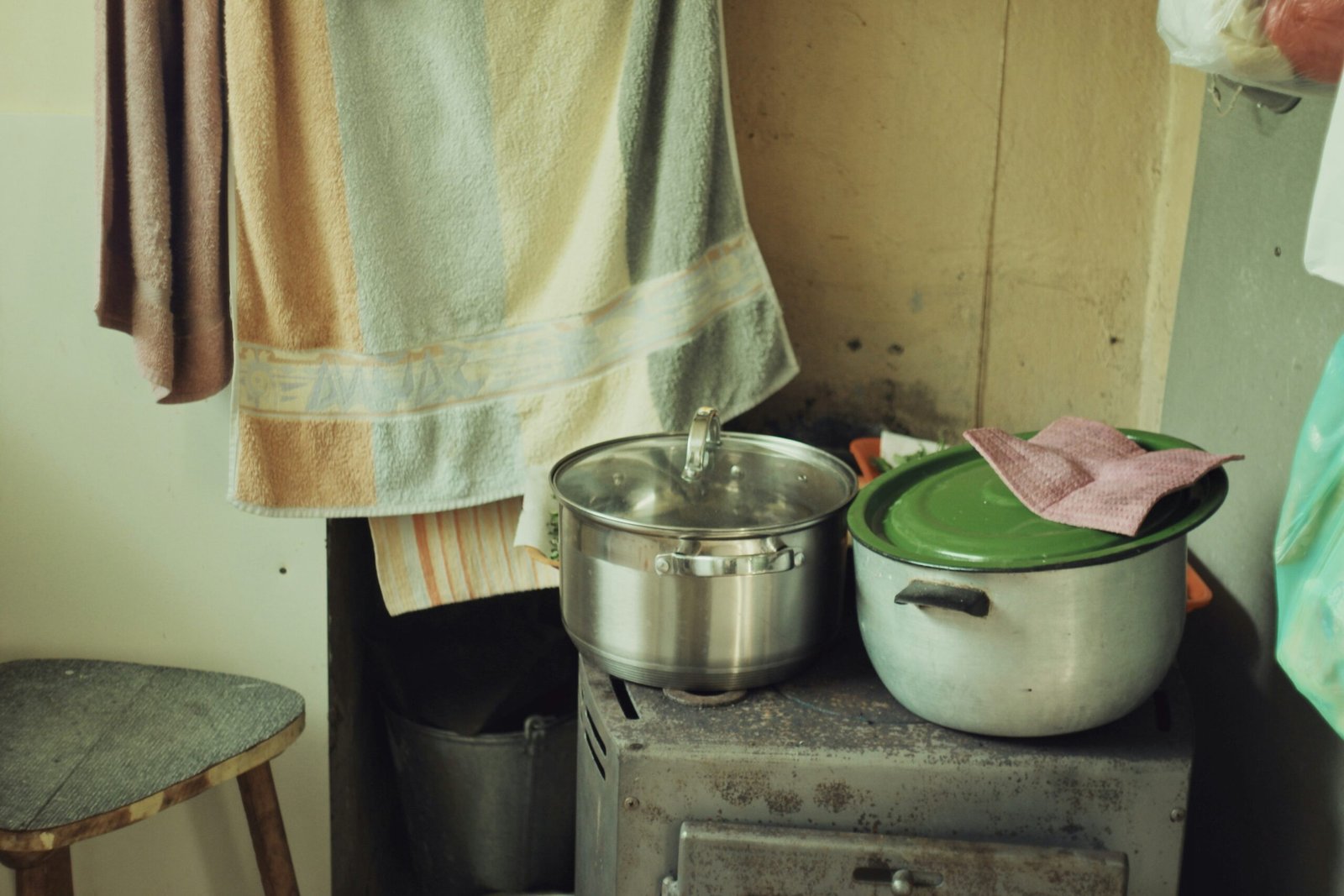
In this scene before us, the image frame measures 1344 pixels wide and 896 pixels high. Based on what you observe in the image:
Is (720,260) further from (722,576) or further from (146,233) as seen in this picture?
(146,233)

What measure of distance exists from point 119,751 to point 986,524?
3.18ft

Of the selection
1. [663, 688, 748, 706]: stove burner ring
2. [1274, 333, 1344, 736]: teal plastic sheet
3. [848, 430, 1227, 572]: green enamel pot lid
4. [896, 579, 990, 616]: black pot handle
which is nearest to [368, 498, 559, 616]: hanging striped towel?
[663, 688, 748, 706]: stove burner ring

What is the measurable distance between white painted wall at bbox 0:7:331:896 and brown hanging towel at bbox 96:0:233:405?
0.32ft

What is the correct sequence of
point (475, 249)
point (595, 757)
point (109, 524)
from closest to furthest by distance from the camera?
point (595, 757) < point (475, 249) < point (109, 524)

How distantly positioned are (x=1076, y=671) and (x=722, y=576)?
0.97ft

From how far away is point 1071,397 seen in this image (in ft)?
4.91

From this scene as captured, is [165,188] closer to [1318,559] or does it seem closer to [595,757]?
[595,757]

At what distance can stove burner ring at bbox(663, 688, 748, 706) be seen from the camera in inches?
40.2

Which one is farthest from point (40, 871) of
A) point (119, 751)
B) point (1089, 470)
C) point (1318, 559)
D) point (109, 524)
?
point (1318, 559)

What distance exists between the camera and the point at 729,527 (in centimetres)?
98

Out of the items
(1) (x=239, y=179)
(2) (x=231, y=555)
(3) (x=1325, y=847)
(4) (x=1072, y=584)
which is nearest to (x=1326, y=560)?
(4) (x=1072, y=584)

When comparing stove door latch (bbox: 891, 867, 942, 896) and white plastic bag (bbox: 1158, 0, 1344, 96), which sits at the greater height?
white plastic bag (bbox: 1158, 0, 1344, 96)

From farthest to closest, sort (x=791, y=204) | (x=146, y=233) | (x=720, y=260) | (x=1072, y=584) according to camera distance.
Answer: (x=791, y=204) < (x=720, y=260) < (x=146, y=233) < (x=1072, y=584)

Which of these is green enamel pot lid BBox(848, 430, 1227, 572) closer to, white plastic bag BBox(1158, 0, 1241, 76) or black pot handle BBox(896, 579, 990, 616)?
black pot handle BBox(896, 579, 990, 616)
